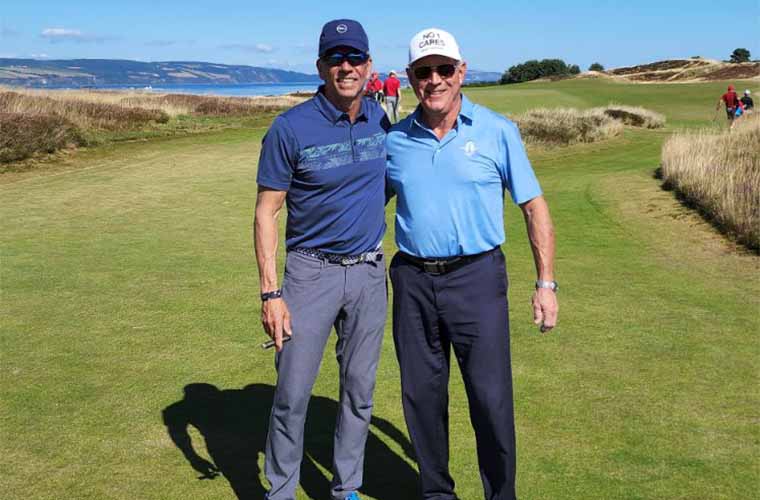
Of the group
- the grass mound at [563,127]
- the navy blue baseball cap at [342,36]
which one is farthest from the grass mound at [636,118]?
the navy blue baseball cap at [342,36]

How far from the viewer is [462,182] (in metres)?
3.50

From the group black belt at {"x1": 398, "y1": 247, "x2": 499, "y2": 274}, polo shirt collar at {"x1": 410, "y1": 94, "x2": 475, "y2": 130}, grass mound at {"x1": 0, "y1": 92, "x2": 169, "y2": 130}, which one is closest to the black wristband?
black belt at {"x1": 398, "y1": 247, "x2": 499, "y2": 274}

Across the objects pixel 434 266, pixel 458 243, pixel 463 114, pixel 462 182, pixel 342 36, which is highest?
pixel 342 36

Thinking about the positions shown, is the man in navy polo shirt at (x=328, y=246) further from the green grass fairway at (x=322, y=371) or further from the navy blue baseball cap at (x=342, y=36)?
the green grass fairway at (x=322, y=371)

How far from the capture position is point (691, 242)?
34.6ft

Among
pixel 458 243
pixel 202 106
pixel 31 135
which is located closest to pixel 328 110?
pixel 458 243

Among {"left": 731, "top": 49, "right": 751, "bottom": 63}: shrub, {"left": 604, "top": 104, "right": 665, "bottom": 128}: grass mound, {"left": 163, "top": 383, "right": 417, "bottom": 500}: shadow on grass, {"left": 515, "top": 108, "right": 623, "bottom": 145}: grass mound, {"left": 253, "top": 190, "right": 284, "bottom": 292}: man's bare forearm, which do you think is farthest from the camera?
{"left": 731, "top": 49, "right": 751, "bottom": 63}: shrub

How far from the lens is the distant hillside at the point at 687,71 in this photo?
76.5 meters

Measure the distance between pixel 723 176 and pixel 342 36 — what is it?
421 inches

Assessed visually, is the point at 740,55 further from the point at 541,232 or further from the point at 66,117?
the point at 541,232

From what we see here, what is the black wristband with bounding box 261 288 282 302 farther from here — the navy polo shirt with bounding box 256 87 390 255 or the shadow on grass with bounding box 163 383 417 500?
the shadow on grass with bounding box 163 383 417 500

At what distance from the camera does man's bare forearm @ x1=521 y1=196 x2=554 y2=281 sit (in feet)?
11.8

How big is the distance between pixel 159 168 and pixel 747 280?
1264cm

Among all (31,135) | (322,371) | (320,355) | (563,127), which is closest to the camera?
(320,355)
